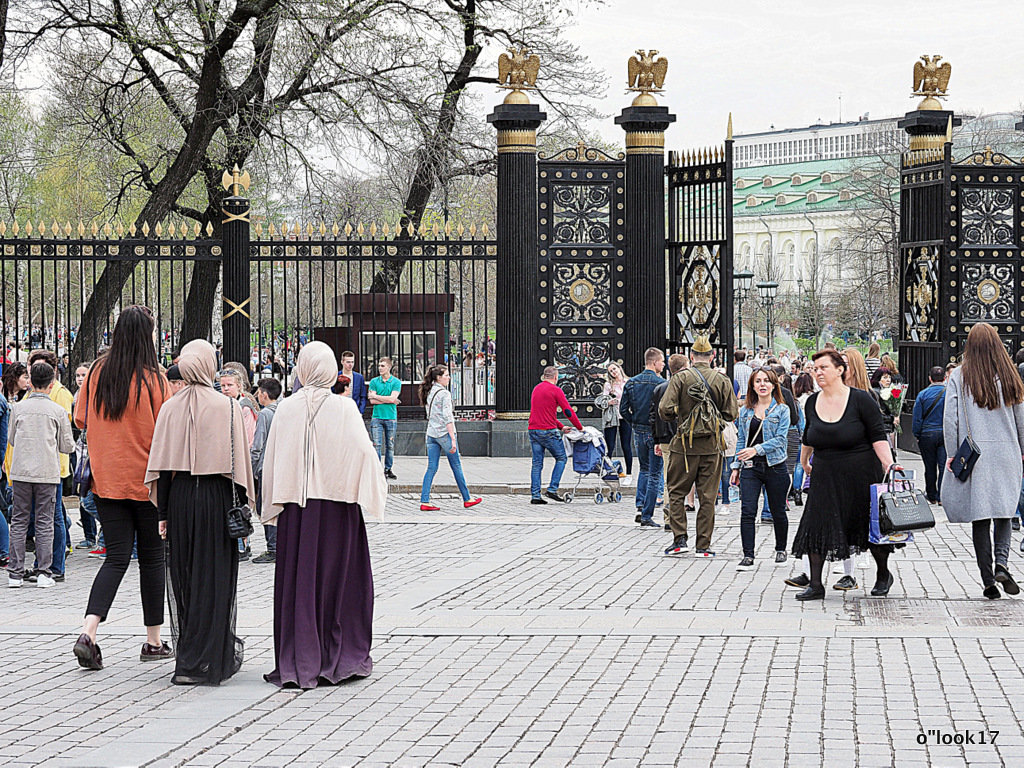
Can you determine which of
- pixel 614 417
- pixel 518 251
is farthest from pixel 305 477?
pixel 518 251

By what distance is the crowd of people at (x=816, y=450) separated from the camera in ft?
31.0

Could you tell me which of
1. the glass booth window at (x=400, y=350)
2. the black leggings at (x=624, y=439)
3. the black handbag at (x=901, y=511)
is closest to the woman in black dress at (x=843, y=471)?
the black handbag at (x=901, y=511)

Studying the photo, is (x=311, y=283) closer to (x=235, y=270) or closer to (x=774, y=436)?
(x=235, y=270)

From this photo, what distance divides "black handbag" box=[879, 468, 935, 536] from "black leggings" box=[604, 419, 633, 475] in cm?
811

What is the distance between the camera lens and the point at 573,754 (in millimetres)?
5824

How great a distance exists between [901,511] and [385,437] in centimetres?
1007

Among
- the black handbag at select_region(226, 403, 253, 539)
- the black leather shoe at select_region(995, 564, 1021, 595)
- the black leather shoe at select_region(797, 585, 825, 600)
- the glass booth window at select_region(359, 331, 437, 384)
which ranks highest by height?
the glass booth window at select_region(359, 331, 437, 384)

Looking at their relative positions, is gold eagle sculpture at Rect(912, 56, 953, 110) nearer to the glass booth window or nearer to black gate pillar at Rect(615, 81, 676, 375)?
black gate pillar at Rect(615, 81, 676, 375)

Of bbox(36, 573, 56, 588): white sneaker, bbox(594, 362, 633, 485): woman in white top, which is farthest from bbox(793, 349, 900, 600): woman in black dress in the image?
bbox(594, 362, 633, 485): woman in white top

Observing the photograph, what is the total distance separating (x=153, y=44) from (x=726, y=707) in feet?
54.9

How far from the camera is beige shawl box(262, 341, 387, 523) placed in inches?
285

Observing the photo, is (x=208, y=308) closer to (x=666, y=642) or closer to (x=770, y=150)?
(x=666, y=642)

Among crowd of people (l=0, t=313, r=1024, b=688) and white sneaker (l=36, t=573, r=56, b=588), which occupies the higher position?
crowd of people (l=0, t=313, r=1024, b=688)

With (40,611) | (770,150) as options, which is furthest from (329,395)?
(770,150)
